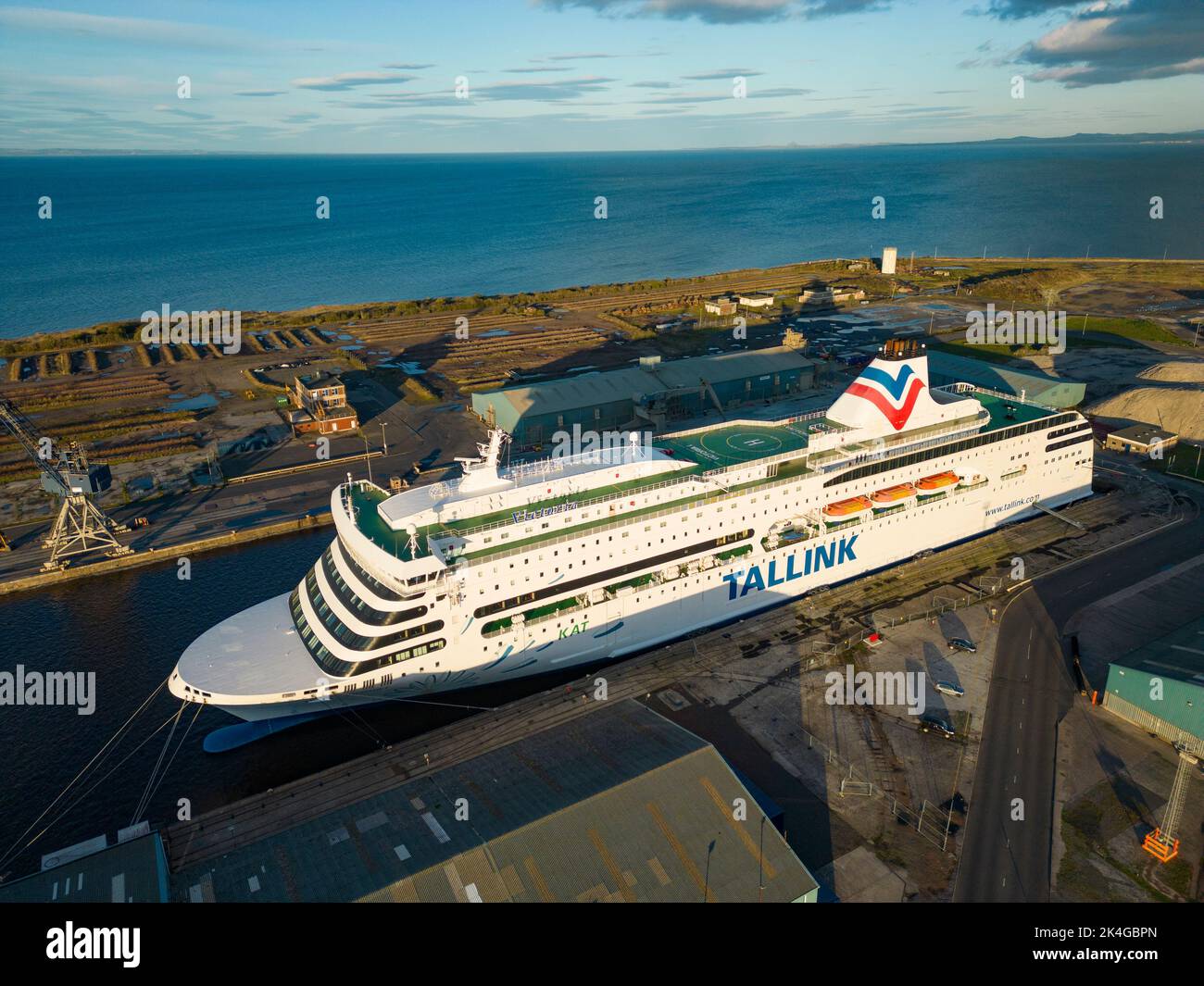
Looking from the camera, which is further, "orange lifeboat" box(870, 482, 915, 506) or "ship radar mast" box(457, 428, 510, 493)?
"orange lifeboat" box(870, 482, 915, 506)

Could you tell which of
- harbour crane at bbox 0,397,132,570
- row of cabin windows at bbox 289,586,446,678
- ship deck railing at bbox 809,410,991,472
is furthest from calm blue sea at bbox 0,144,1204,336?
row of cabin windows at bbox 289,586,446,678

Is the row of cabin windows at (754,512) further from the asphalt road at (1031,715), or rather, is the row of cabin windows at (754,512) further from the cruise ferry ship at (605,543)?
the asphalt road at (1031,715)

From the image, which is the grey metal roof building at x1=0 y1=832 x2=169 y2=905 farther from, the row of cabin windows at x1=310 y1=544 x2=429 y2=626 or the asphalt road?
the asphalt road

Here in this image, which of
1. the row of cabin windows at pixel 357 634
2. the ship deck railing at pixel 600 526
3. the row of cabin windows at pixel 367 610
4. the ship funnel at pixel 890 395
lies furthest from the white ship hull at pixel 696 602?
the ship funnel at pixel 890 395

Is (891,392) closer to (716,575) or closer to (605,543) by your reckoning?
(716,575)

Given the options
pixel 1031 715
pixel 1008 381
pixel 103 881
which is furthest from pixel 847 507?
pixel 1008 381

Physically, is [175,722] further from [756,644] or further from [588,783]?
[756,644]

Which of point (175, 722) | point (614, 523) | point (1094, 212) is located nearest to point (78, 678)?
point (175, 722)
